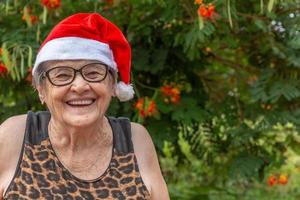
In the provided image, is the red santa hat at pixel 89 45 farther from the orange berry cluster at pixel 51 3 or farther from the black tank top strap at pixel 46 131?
the orange berry cluster at pixel 51 3

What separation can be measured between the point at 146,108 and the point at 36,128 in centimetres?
114

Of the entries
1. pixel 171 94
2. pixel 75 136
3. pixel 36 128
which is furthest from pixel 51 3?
pixel 75 136

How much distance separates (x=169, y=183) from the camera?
17.0 ft

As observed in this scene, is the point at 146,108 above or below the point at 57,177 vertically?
below

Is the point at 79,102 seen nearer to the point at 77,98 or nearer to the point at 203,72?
the point at 77,98

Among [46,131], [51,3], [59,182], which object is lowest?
[59,182]

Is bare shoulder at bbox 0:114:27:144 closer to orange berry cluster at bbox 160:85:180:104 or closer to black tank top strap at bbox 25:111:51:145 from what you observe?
black tank top strap at bbox 25:111:51:145

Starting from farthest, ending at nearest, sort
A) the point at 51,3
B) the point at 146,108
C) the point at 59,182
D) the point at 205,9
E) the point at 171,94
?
the point at 171,94 < the point at 146,108 < the point at 51,3 < the point at 205,9 < the point at 59,182

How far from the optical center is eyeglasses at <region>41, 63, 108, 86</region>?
221 cm

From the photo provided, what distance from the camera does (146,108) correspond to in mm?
3500

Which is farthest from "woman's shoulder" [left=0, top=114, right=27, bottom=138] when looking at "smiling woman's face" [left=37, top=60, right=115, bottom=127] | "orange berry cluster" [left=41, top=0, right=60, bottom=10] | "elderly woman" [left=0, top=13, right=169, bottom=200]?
"orange berry cluster" [left=41, top=0, right=60, bottom=10]

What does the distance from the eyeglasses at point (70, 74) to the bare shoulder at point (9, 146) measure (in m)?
0.23

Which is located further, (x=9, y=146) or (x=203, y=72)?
(x=203, y=72)

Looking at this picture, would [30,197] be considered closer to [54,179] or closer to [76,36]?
[54,179]
